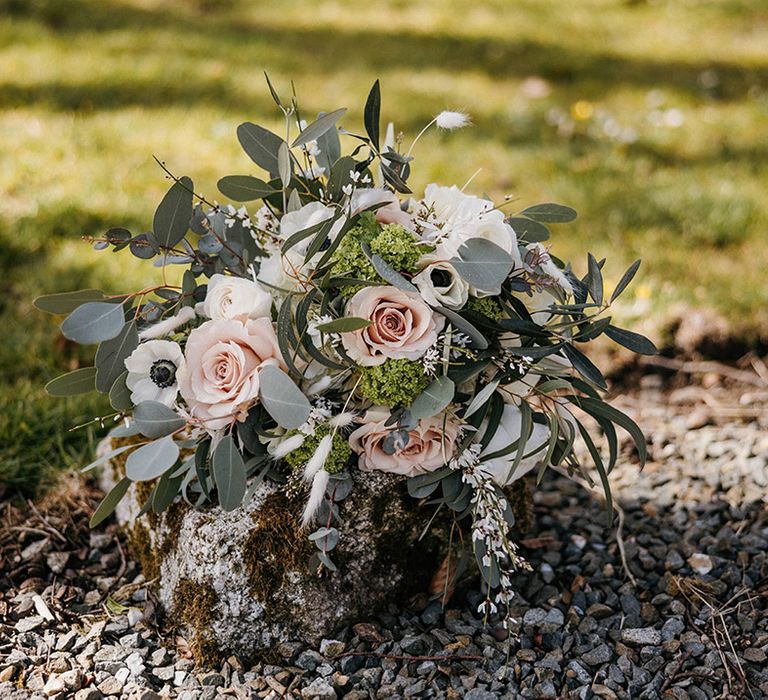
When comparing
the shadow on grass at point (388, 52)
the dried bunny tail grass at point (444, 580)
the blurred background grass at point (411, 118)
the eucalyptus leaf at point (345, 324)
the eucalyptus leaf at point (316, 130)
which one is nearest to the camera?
the eucalyptus leaf at point (345, 324)

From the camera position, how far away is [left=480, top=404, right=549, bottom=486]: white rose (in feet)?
7.27

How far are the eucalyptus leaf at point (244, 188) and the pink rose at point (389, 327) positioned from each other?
0.43 m

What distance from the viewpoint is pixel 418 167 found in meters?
5.06

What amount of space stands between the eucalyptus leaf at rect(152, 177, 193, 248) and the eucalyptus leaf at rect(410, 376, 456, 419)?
2.36 ft

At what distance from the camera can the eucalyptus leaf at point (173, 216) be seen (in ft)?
7.31

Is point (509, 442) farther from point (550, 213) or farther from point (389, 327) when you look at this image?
point (550, 213)

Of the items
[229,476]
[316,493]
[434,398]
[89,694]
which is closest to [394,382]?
[434,398]

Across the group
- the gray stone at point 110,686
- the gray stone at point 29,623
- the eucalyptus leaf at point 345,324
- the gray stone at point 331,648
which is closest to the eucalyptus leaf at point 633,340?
the eucalyptus leaf at point 345,324

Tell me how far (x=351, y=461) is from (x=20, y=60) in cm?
472

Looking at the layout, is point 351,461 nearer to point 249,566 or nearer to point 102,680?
point 249,566

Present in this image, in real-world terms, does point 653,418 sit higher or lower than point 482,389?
lower

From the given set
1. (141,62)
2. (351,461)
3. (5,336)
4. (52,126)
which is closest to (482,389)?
(351,461)

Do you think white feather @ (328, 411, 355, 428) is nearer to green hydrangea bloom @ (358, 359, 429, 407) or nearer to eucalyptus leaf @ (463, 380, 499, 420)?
green hydrangea bloom @ (358, 359, 429, 407)

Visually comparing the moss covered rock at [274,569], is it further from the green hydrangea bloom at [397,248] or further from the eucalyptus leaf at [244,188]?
the eucalyptus leaf at [244,188]
